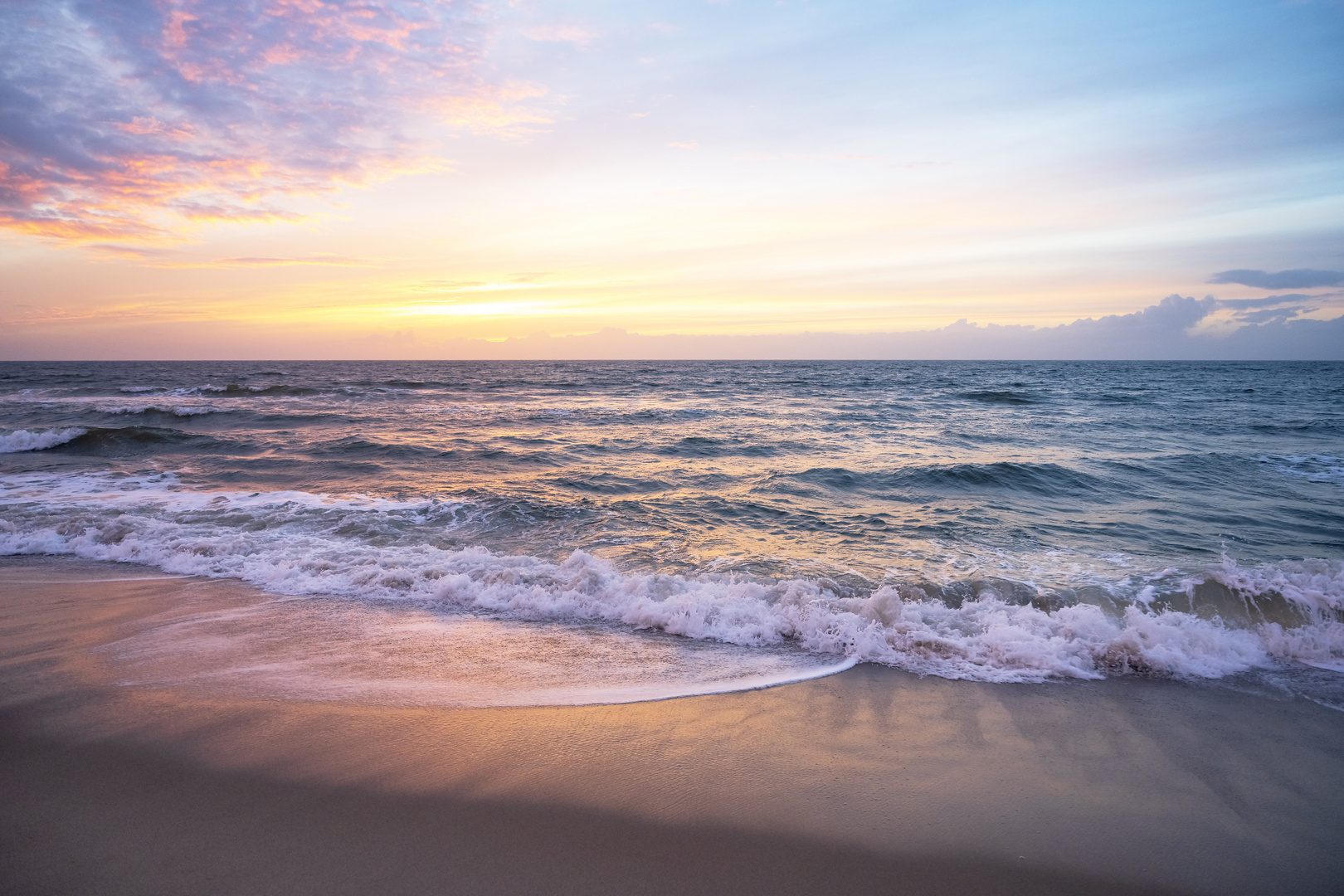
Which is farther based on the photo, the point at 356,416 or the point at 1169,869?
the point at 356,416

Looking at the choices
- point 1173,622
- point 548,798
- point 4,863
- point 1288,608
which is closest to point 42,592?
point 4,863

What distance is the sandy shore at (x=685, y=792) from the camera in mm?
2611

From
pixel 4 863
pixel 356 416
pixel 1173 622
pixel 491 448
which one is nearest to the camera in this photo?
pixel 4 863

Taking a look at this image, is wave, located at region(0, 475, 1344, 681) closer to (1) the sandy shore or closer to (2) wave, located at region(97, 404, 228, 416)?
(1) the sandy shore

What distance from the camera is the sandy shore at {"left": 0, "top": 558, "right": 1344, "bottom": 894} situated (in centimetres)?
261

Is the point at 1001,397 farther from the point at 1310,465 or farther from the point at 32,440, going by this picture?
the point at 32,440

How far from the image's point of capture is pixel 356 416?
914 inches

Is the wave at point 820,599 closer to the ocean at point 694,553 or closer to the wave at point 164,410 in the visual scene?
the ocean at point 694,553

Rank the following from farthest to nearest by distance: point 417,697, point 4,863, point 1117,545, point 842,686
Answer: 1. point 1117,545
2. point 842,686
3. point 417,697
4. point 4,863

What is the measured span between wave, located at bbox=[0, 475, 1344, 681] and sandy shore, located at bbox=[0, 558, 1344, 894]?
45cm

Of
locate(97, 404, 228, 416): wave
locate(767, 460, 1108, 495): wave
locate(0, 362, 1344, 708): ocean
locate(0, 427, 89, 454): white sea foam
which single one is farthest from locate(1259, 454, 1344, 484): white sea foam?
→ locate(97, 404, 228, 416): wave

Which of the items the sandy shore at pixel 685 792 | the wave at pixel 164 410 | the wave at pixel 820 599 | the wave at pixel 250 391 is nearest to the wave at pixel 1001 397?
the wave at pixel 820 599

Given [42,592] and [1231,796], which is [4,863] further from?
[1231,796]

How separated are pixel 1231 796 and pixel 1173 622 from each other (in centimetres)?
252
